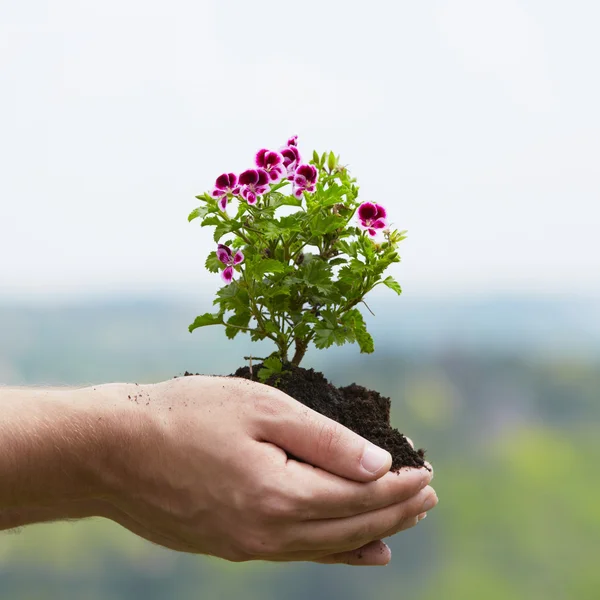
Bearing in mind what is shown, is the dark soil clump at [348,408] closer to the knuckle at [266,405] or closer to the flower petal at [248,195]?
the knuckle at [266,405]

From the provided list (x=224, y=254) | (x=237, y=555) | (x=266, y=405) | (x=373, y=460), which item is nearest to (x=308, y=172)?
(x=224, y=254)

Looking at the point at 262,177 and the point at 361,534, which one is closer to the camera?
the point at 361,534

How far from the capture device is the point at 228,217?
2025 millimetres

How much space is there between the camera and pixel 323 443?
5.77ft

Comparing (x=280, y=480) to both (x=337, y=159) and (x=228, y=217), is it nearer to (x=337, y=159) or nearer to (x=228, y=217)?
(x=228, y=217)

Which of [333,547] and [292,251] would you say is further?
[292,251]

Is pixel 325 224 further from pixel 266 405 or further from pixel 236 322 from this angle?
pixel 266 405

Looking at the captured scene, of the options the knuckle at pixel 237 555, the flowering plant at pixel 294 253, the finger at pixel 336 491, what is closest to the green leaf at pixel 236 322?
the flowering plant at pixel 294 253

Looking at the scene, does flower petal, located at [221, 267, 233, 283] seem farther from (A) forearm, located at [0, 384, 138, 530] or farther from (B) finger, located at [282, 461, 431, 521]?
(B) finger, located at [282, 461, 431, 521]

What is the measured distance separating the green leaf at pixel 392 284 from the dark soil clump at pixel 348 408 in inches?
14.6

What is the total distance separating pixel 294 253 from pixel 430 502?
832 mm

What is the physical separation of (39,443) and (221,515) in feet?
1.68

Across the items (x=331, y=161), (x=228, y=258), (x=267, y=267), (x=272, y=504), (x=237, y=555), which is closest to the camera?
(x=272, y=504)

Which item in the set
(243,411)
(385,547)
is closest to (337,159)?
(243,411)
